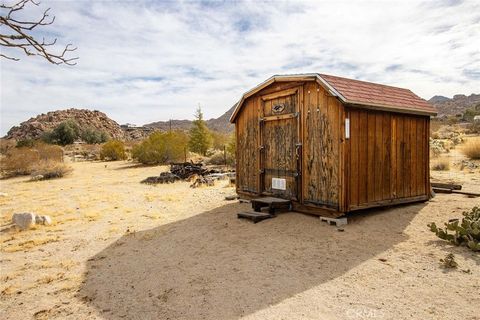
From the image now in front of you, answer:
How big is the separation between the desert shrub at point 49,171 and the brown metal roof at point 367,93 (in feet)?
46.7

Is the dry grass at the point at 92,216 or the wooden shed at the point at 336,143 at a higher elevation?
the wooden shed at the point at 336,143

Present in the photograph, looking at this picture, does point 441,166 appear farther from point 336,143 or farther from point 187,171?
point 187,171

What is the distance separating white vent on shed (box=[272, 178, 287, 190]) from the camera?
26.3 feet

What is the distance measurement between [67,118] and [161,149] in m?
65.1

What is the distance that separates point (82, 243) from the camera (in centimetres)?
669

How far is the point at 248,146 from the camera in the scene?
9367mm

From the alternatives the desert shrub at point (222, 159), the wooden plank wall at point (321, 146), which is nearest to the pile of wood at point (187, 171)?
the desert shrub at point (222, 159)

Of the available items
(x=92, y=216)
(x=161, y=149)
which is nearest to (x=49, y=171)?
(x=161, y=149)

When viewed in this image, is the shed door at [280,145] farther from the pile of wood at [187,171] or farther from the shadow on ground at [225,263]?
the pile of wood at [187,171]

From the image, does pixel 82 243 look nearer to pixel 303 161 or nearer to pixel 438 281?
pixel 303 161

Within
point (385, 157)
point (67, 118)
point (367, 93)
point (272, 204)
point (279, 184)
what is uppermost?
point (67, 118)

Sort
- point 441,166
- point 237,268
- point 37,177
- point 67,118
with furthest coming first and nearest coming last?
point 67,118 < point 37,177 < point 441,166 < point 237,268

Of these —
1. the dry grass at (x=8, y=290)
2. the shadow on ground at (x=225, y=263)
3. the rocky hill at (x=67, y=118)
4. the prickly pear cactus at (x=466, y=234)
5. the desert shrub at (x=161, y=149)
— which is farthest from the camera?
the rocky hill at (x=67, y=118)

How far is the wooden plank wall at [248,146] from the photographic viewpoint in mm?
9016
